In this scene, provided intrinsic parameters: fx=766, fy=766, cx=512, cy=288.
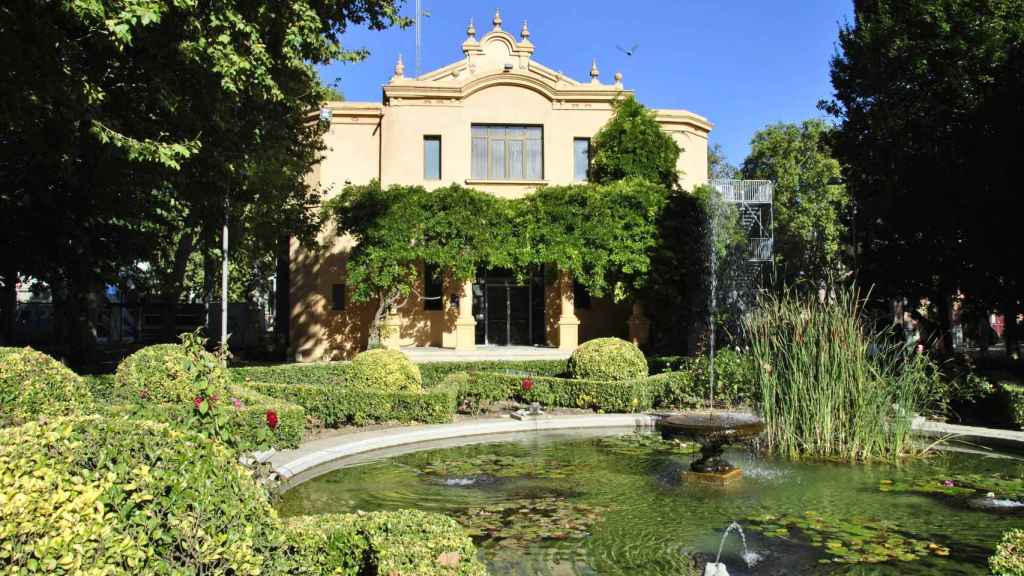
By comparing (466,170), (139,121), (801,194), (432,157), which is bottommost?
(139,121)

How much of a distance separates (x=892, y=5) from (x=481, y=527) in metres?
20.7

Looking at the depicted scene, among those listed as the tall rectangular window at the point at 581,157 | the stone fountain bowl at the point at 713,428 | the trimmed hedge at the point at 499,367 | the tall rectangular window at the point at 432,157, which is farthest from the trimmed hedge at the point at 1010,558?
the tall rectangular window at the point at 432,157

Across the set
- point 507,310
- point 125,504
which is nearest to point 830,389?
point 125,504

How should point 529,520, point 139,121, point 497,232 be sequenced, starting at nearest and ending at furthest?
point 529,520, point 139,121, point 497,232

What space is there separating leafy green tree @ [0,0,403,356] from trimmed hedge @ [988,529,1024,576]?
11.3 metres

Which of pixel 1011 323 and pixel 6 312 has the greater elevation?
pixel 6 312

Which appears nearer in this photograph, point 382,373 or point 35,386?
point 35,386

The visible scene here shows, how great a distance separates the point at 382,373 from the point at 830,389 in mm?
8418

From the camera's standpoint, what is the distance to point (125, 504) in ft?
12.3

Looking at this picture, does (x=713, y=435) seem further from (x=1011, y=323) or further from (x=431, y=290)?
(x=431, y=290)

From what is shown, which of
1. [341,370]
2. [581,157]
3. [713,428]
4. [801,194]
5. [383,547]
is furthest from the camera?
[801,194]

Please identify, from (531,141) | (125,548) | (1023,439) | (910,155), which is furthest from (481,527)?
(531,141)

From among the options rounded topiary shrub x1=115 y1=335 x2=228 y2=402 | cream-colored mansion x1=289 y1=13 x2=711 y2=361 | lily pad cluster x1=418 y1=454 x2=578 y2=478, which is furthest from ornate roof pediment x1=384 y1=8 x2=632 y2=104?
lily pad cluster x1=418 y1=454 x2=578 y2=478

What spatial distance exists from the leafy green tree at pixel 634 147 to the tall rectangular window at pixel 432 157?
5889 mm
